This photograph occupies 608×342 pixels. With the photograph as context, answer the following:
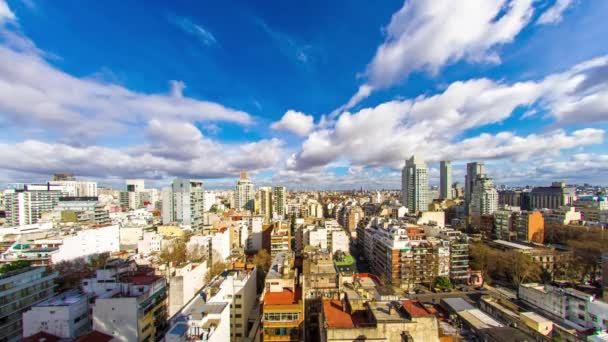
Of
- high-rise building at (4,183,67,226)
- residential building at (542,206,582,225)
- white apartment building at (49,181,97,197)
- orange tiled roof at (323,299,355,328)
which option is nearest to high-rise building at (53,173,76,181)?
white apartment building at (49,181,97,197)

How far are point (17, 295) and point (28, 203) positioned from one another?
191 ft

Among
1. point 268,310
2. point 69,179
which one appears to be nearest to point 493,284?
point 268,310

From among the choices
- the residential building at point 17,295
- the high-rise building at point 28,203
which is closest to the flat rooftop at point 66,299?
the residential building at point 17,295

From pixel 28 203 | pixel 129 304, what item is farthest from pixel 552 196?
pixel 28 203

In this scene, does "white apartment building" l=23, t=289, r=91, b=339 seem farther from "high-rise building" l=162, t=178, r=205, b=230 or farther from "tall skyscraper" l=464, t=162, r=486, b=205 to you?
"tall skyscraper" l=464, t=162, r=486, b=205

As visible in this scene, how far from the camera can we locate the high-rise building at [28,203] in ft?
195

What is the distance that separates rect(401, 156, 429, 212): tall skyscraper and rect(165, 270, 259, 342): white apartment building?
66.2 metres

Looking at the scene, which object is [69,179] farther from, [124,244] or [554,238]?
[554,238]

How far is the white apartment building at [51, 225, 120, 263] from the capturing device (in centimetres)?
3288

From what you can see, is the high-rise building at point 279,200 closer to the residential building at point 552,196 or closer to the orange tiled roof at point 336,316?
the orange tiled roof at point 336,316

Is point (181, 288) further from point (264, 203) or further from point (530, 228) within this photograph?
point (264, 203)

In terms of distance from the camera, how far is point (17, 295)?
20.3 meters

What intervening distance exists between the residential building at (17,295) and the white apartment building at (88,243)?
12.0 metres

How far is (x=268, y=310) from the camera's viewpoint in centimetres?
1605
